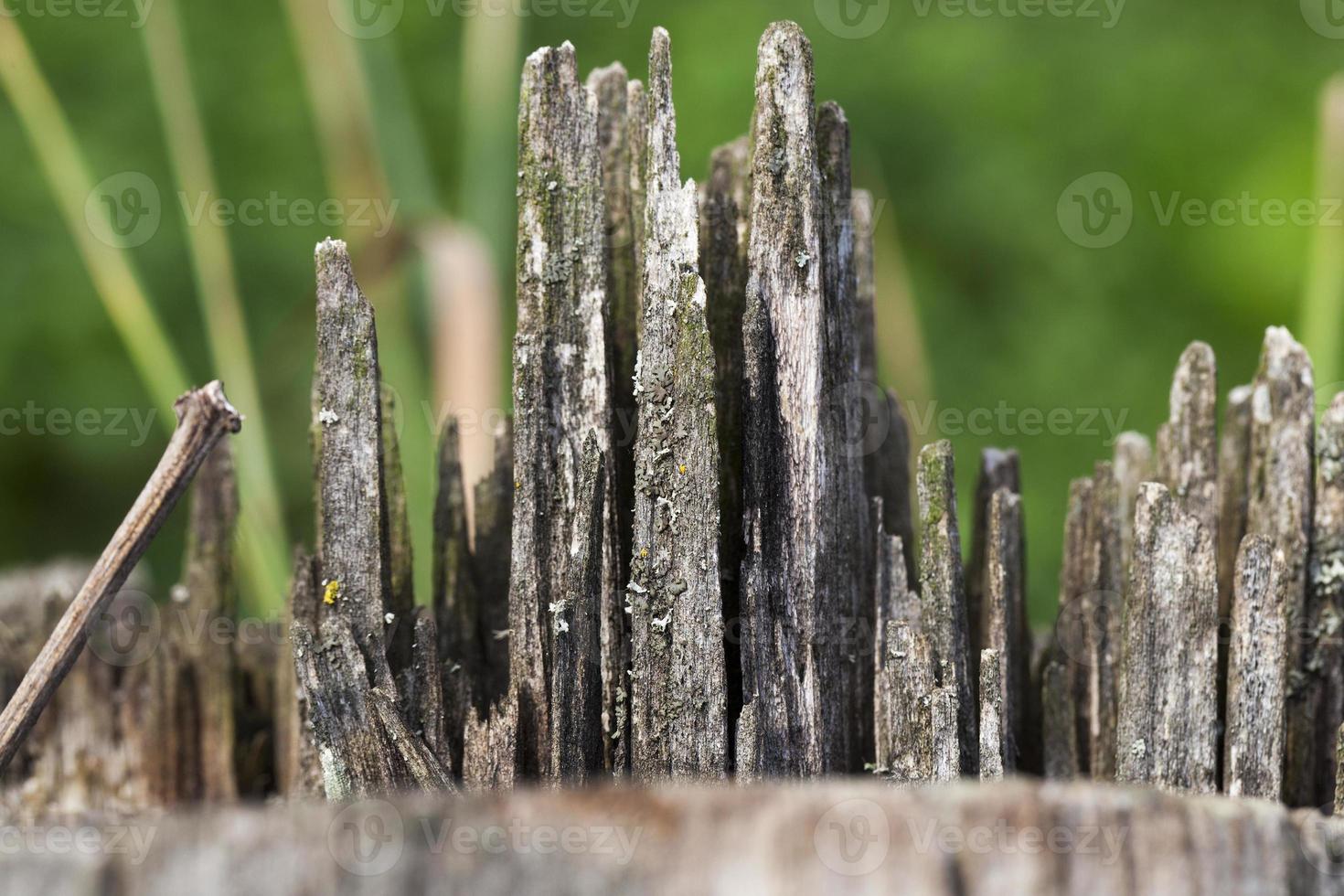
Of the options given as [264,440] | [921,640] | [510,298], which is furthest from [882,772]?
[510,298]

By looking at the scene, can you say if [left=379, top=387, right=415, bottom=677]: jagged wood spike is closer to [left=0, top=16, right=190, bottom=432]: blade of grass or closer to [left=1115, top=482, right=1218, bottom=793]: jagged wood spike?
[left=0, top=16, right=190, bottom=432]: blade of grass

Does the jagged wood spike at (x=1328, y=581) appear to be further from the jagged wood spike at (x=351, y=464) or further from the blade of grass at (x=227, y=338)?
the blade of grass at (x=227, y=338)

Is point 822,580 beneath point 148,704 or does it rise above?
above

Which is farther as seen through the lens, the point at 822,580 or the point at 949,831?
the point at 822,580

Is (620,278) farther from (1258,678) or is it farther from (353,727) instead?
(1258,678)

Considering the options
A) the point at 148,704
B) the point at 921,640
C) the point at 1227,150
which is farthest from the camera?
the point at 1227,150

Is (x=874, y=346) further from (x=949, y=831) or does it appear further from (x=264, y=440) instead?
(x=264, y=440)
